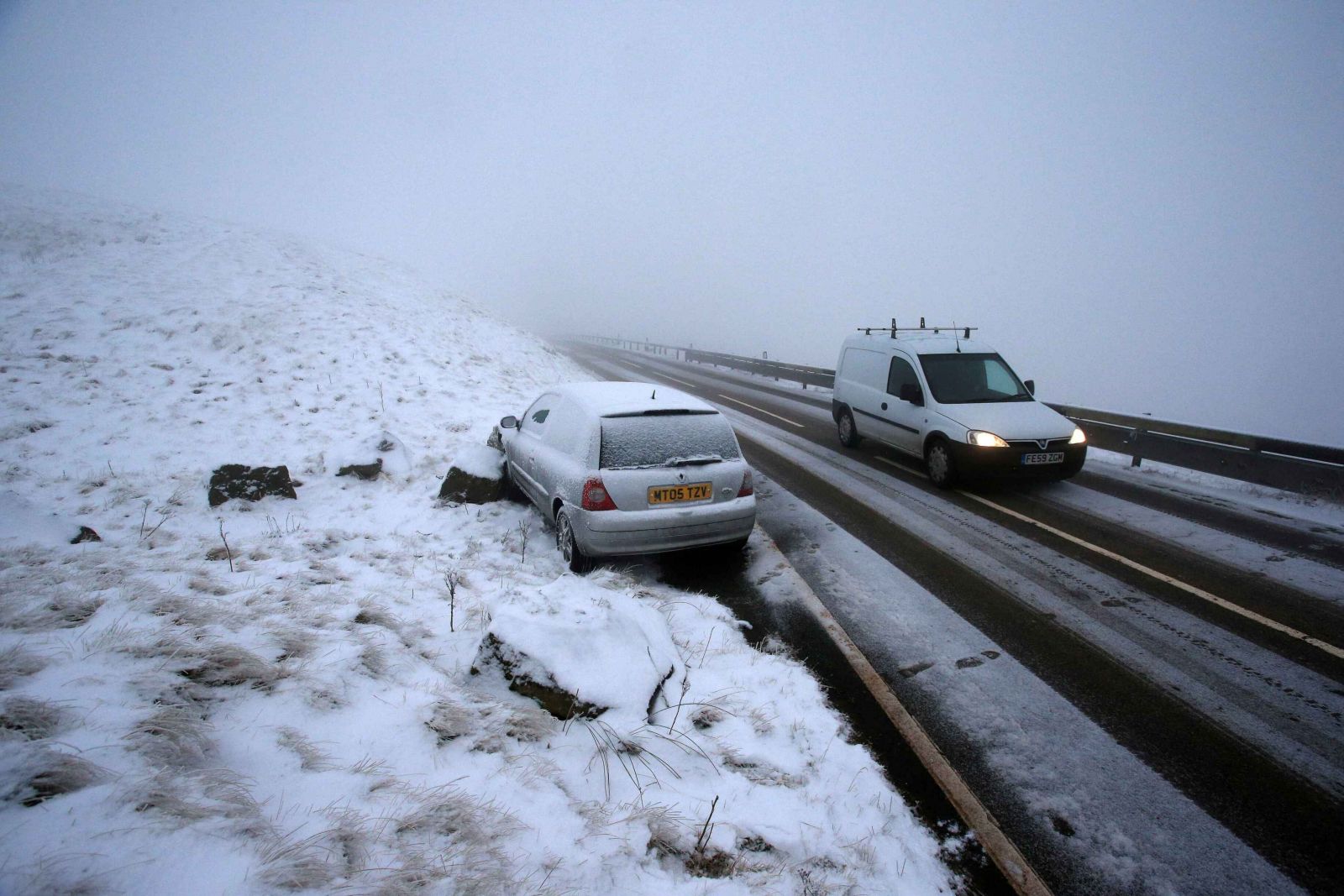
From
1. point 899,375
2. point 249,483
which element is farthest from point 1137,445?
point 249,483

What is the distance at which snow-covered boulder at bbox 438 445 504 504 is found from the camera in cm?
666

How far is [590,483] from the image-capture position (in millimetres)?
4820

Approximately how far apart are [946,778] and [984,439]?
5.68 meters

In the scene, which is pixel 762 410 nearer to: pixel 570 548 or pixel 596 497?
pixel 570 548

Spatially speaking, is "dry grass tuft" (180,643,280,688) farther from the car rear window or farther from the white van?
the white van

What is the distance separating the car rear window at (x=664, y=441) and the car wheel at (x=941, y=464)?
3.96 m

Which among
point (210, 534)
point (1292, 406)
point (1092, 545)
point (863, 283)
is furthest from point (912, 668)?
point (863, 283)

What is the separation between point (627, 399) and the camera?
5.61 meters

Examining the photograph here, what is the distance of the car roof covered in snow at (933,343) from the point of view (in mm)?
8891

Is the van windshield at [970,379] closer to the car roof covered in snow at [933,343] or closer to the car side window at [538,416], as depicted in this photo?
the car roof covered in snow at [933,343]

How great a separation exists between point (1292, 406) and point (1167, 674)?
193ft

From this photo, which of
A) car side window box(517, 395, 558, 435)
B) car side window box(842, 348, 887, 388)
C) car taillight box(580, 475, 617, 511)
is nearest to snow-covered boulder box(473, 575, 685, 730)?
car taillight box(580, 475, 617, 511)

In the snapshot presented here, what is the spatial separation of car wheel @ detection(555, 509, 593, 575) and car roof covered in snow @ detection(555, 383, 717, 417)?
1.07 meters

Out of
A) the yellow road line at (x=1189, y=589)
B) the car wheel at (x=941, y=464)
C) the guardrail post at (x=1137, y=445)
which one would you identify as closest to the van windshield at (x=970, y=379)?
the car wheel at (x=941, y=464)
